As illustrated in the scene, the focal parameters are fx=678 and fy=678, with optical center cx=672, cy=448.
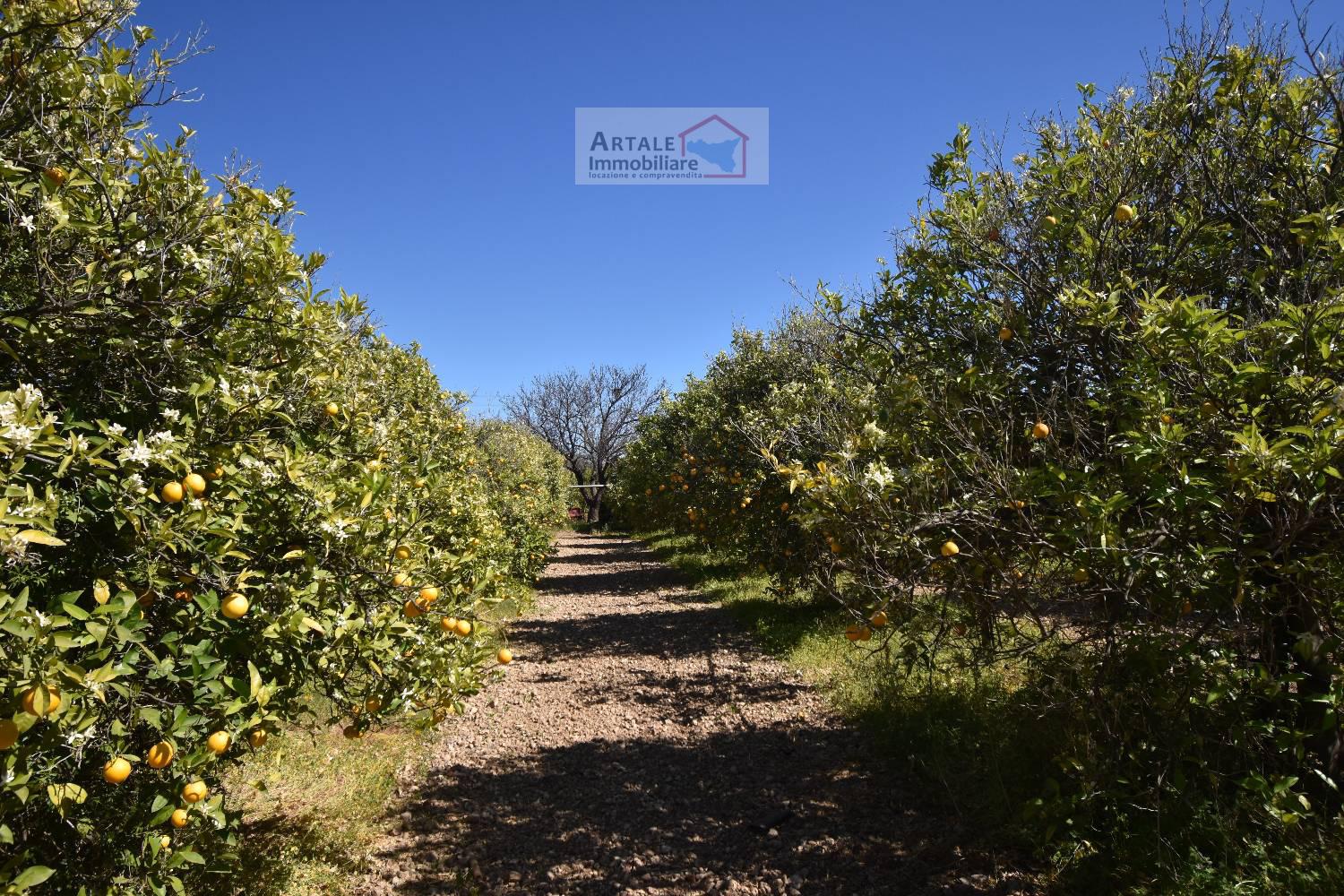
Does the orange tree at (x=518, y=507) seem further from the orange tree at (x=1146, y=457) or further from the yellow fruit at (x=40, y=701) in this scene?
the yellow fruit at (x=40, y=701)

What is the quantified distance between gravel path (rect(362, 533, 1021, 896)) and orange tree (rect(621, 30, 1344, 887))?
3.67 ft

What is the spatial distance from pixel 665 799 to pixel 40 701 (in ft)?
13.2

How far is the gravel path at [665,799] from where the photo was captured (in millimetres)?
3865

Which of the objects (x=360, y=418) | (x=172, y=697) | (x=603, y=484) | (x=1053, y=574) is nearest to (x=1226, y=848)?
(x=1053, y=574)

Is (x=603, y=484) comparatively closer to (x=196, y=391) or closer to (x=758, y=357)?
(x=758, y=357)

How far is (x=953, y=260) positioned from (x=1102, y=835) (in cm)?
314

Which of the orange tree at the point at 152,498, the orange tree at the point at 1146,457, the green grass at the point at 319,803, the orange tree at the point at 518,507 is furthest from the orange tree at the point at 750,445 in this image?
the green grass at the point at 319,803

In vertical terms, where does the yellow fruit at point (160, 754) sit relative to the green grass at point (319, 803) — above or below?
above

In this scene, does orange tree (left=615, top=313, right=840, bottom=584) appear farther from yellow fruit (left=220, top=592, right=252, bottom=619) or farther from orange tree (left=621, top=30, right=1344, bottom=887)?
yellow fruit (left=220, top=592, right=252, bottom=619)

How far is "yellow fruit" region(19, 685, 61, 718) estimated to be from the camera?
1.62 m

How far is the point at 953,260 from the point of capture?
4.04 metres

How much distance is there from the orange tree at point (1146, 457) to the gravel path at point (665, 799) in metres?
1.12

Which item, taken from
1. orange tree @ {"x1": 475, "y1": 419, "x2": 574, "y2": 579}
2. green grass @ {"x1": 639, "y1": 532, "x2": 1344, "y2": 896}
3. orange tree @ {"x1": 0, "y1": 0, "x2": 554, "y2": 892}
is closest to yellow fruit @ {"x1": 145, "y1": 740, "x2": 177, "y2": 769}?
orange tree @ {"x1": 0, "y1": 0, "x2": 554, "y2": 892}

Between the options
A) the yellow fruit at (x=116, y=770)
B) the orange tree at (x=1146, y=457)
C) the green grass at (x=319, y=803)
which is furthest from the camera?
the green grass at (x=319, y=803)
